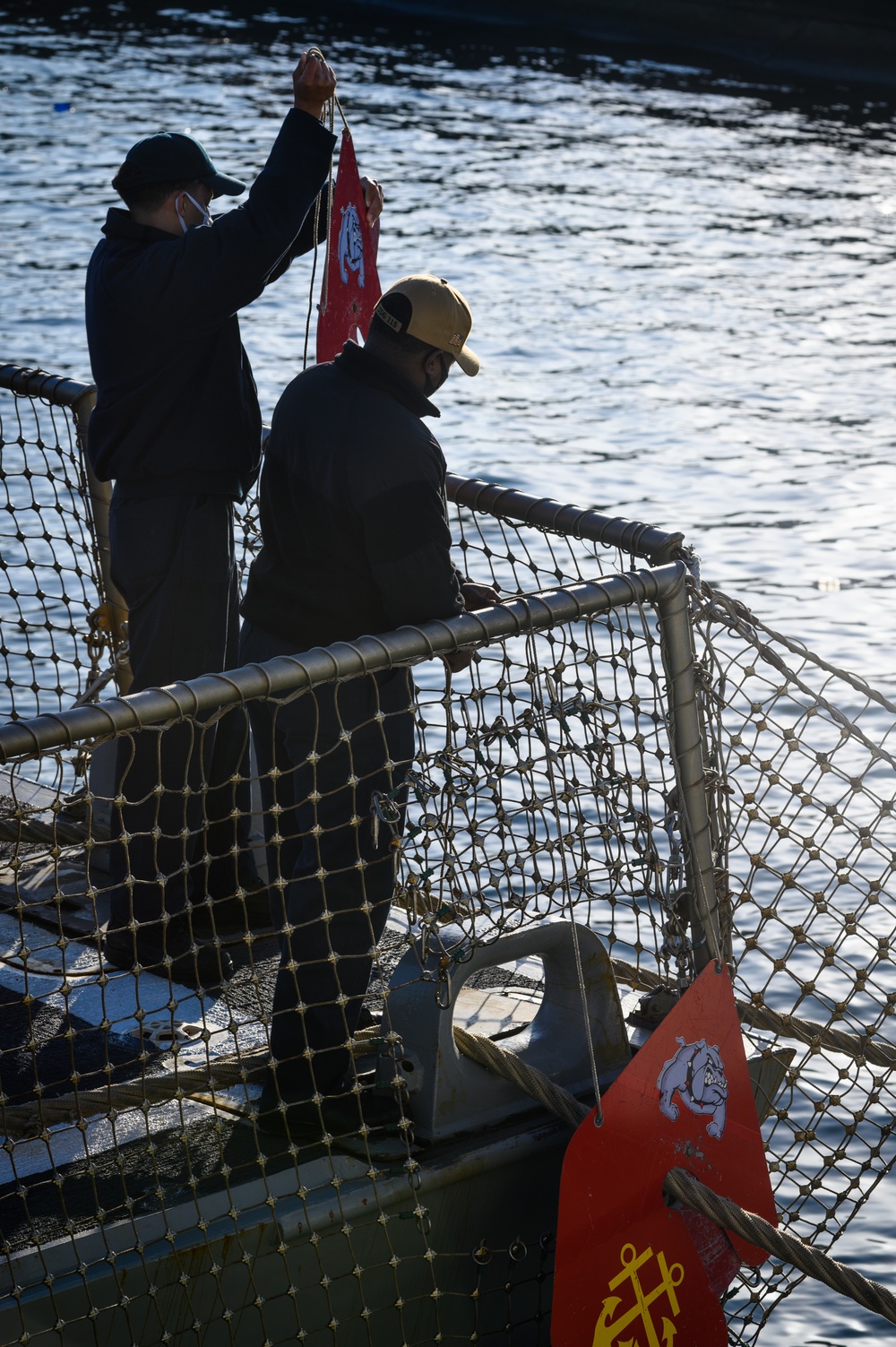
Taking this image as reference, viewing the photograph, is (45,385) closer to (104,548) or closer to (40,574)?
(104,548)

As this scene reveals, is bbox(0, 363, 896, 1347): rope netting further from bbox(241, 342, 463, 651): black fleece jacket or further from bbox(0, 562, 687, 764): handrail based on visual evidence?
bbox(241, 342, 463, 651): black fleece jacket

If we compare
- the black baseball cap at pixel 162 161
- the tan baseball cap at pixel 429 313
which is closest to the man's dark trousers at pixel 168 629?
the black baseball cap at pixel 162 161

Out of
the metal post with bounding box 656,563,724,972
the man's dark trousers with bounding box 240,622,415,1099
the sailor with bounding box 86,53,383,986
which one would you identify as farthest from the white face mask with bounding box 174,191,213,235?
the metal post with bounding box 656,563,724,972

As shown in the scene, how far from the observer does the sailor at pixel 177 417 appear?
157 inches

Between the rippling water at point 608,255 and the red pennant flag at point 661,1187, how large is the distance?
126cm

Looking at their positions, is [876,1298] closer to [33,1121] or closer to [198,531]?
[33,1121]

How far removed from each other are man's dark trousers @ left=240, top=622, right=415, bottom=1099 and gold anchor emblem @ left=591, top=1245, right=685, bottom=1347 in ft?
2.32

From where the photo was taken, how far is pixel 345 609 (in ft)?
11.9

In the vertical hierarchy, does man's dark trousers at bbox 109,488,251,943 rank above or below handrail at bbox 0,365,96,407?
below

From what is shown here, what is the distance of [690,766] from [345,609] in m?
0.82

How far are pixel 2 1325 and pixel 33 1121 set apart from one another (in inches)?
20.4

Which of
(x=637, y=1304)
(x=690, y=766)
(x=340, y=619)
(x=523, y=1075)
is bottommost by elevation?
(x=637, y=1304)

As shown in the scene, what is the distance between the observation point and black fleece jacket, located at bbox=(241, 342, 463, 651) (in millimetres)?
3438

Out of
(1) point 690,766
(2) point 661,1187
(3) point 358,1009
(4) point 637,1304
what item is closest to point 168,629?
(3) point 358,1009
